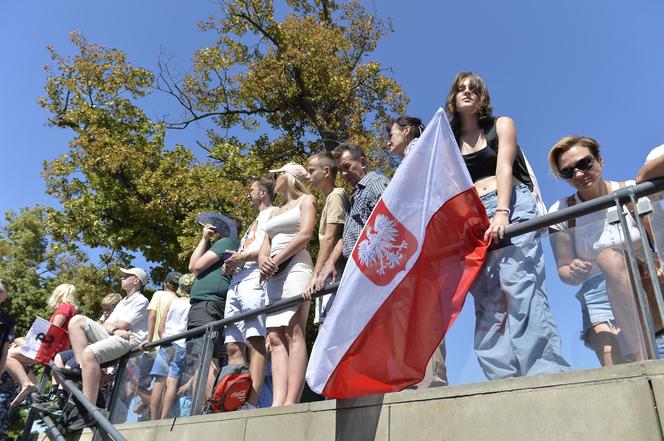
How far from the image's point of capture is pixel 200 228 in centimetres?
1436

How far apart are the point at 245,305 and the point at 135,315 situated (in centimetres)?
220

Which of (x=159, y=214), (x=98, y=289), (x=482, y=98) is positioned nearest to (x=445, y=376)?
(x=482, y=98)

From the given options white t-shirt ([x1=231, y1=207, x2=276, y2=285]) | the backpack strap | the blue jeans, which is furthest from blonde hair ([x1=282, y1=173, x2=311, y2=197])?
the blue jeans

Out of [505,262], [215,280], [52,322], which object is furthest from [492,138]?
[52,322]

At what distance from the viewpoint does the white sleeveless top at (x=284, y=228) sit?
5594 mm

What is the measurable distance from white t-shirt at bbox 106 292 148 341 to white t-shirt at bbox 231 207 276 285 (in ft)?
6.21

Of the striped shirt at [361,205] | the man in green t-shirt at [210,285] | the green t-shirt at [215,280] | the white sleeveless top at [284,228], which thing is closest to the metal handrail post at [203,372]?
the man in green t-shirt at [210,285]

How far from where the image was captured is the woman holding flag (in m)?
3.42

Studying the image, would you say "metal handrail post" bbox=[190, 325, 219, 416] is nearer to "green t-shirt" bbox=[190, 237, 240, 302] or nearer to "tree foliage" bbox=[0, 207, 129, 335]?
"green t-shirt" bbox=[190, 237, 240, 302]

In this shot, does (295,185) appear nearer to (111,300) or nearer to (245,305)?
(245,305)

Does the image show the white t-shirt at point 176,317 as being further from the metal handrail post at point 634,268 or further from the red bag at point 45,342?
the metal handrail post at point 634,268

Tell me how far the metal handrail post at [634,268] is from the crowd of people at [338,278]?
3 cm

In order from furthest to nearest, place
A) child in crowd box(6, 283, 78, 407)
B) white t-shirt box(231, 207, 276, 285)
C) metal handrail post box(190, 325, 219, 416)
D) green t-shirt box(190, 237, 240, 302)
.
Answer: child in crowd box(6, 283, 78, 407) → green t-shirt box(190, 237, 240, 302) → white t-shirt box(231, 207, 276, 285) → metal handrail post box(190, 325, 219, 416)

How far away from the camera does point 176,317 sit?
24.2 ft
